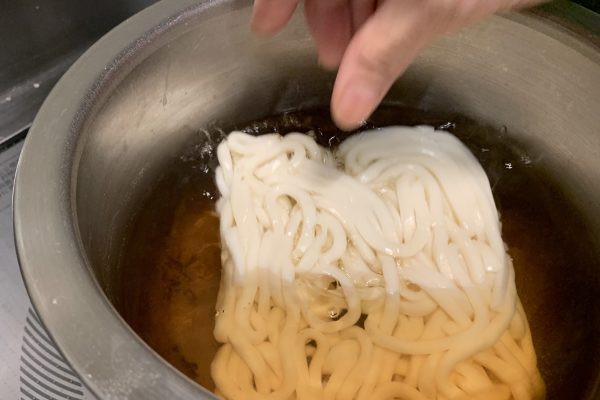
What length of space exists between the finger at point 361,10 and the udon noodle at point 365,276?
1.06 feet

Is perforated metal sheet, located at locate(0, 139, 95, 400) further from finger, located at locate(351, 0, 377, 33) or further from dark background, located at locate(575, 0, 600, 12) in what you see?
dark background, located at locate(575, 0, 600, 12)

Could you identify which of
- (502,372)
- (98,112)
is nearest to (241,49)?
(98,112)

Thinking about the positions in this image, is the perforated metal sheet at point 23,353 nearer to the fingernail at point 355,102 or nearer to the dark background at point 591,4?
the fingernail at point 355,102

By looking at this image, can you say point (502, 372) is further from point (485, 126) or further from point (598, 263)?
point (485, 126)

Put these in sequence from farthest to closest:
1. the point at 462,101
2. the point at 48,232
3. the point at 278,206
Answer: the point at 462,101 → the point at 278,206 → the point at 48,232

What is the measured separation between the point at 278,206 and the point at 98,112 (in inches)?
14.9

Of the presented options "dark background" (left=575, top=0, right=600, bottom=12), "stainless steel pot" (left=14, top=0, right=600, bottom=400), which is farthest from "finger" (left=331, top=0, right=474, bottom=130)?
"dark background" (left=575, top=0, right=600, bottom=12)

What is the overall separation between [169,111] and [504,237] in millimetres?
689

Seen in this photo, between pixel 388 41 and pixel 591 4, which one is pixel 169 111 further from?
pixel 591 4

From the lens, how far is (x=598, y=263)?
1.19m

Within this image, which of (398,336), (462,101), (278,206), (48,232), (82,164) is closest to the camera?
(48,232)

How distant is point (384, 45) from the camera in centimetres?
73

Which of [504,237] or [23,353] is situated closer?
[23,353]

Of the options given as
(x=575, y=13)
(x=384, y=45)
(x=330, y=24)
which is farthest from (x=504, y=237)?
(x=384, y=45)
